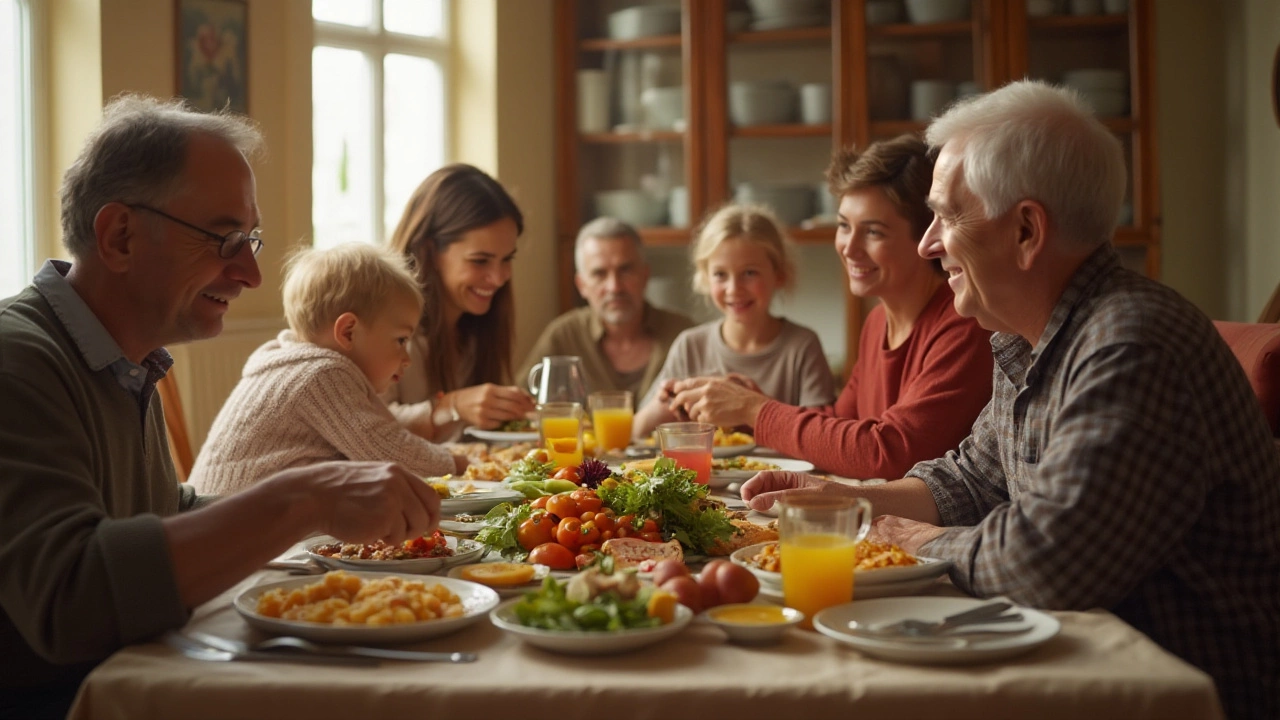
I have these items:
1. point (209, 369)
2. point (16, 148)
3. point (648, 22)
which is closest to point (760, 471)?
point (209, 369)

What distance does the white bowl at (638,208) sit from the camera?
→ 17.6 ft

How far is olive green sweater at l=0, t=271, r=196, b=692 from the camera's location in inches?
50.6

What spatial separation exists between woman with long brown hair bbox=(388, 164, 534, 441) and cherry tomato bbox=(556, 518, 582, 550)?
6.10ft

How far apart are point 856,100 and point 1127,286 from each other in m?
3.70

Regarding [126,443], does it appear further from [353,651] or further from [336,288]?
[336,288]

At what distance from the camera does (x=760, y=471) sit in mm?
2207

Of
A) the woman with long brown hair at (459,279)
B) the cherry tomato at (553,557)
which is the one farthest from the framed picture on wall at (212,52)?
the cherry tomato at (553,557)

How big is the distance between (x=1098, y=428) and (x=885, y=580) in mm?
304

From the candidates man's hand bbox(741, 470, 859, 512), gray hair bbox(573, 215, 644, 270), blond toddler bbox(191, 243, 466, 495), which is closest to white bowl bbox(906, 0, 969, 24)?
gray hair bbox(573, 215, 644, 270)

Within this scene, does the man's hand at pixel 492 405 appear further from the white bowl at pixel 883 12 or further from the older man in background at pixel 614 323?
the white bowl at pixel 883 12

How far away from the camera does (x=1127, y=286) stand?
1617mm

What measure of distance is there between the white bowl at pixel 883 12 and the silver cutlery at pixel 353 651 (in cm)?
440

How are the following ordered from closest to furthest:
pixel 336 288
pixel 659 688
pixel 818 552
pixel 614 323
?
pixel 659 688
pixel 818 552
pixel 336 288
pixel 614 323

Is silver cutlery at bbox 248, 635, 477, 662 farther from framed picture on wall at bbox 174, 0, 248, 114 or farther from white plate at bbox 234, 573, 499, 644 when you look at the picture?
framed picture on wall at bbox 174, 0, 248, 114
